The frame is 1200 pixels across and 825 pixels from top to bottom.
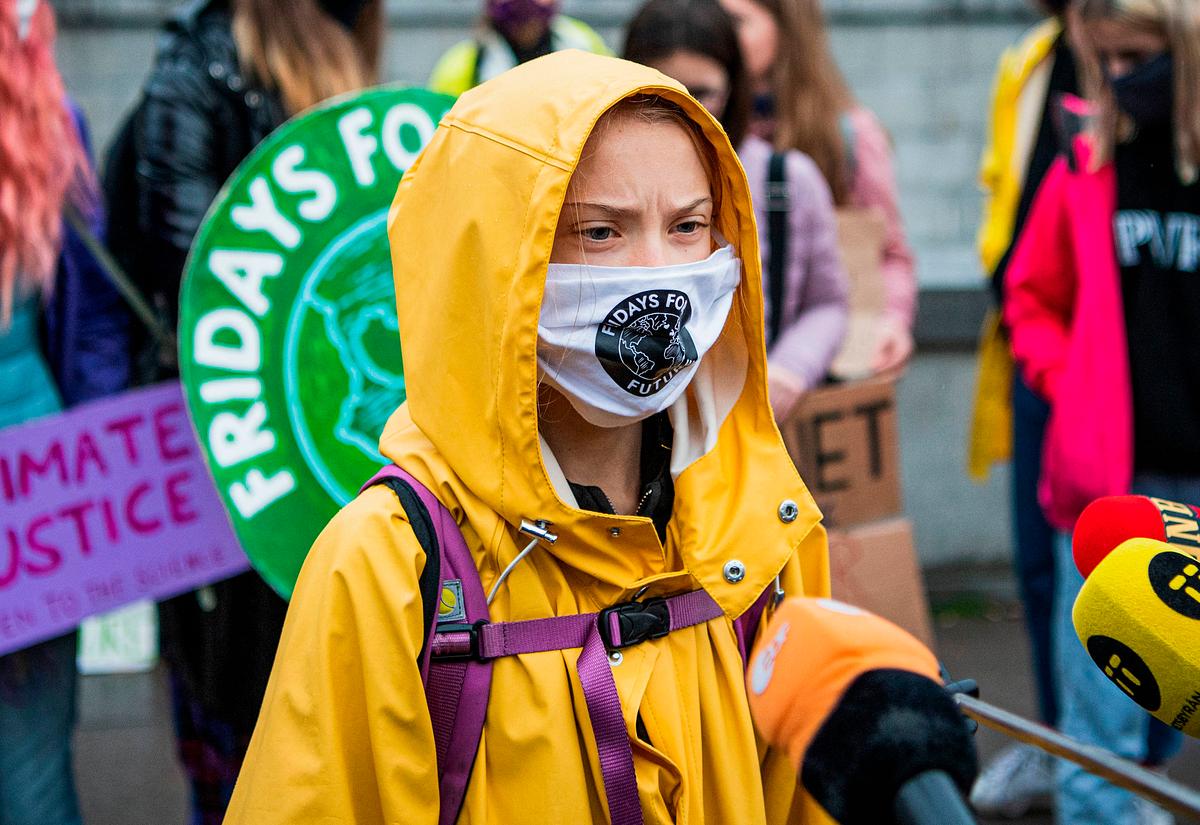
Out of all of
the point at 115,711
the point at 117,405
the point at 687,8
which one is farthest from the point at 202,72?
the point at 115,711

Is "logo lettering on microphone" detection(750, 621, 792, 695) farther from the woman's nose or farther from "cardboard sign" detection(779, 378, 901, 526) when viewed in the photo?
"cardboard sign" detection(779, 378, 901, 526)

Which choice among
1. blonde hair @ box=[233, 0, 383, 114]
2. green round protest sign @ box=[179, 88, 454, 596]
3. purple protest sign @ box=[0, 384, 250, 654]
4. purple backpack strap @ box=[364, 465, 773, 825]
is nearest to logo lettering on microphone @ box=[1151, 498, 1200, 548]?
purple backpack strap @ box=[364, 465, 773, 825]

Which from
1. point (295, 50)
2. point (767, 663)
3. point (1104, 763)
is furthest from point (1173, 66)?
point (1104, 763)

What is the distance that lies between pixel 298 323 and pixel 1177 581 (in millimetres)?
1727

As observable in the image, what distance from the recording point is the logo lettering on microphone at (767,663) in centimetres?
158

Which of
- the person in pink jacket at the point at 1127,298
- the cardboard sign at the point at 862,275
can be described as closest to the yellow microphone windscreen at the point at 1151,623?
the person in pink jacket at the point at 1127,298

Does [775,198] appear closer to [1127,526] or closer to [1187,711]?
[1127,526]

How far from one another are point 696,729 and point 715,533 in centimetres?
25

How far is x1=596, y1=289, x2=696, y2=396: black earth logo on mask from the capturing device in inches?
69.1

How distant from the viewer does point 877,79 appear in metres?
6.74

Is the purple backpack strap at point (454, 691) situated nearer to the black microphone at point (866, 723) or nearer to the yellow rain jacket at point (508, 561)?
the yellow rain jacket at point (508, 561)

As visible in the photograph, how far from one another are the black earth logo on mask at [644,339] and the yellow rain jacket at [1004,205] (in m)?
2.74

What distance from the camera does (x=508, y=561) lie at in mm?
1723

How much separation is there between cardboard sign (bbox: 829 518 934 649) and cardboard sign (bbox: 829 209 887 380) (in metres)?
0.49
